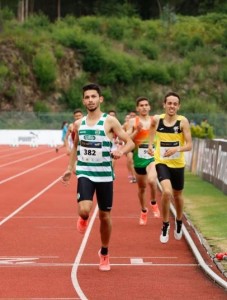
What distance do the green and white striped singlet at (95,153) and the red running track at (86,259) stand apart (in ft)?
3.64

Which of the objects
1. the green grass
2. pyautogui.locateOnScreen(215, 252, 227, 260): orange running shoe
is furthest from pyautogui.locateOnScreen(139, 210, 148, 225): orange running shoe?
pyautogui.locateOnScreen(215, 252, 227, 260): orange running shoe

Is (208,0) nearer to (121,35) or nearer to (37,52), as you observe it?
(121,35)

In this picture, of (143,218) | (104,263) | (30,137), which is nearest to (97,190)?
(104,263)

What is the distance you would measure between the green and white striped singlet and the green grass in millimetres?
2419

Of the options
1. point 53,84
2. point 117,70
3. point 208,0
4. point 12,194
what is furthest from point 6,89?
point 12,194

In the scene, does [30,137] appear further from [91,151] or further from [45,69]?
[91,151]

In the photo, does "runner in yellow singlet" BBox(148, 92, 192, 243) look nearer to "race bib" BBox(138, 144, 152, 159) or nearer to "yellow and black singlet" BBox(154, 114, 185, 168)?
"yellow and black singlet" BBox(154, 114, 185, 168)

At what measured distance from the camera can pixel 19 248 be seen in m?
12.7

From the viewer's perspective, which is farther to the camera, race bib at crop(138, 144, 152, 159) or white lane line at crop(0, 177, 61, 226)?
white lane line at crop(0, 177, 61, 226)

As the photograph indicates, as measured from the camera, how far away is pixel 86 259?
38.3ft

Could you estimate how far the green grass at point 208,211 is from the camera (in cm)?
1370

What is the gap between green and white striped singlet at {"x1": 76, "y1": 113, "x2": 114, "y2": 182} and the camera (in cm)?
1069

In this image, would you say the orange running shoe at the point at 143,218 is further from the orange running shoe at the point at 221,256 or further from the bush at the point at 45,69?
the bush at the point at 45,69

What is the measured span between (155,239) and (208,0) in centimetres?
9154
